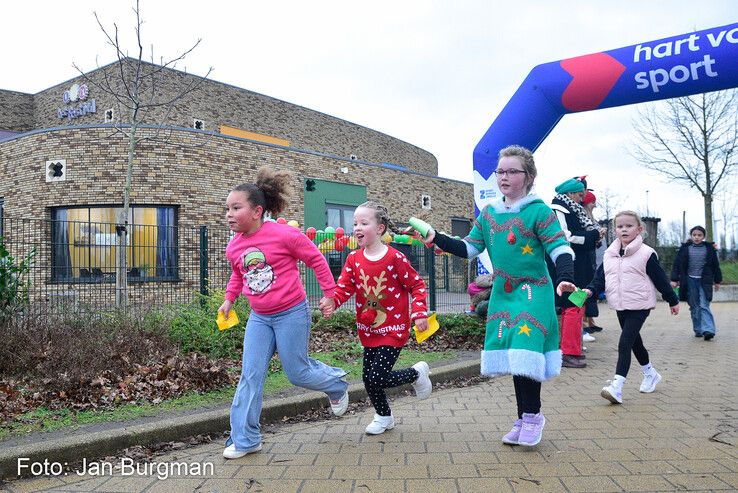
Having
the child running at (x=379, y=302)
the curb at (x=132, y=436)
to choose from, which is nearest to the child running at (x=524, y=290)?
the child running at (x=379, y=302)

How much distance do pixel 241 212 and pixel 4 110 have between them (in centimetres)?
3093

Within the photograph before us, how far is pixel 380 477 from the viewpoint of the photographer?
11.4 feet

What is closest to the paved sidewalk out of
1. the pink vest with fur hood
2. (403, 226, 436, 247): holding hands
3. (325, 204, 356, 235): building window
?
the pink vest with fur hood

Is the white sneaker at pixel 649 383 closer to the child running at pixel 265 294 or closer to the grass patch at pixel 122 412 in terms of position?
the grass patch at pixel 122 412

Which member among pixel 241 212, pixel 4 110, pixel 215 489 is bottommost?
pixel 215 489

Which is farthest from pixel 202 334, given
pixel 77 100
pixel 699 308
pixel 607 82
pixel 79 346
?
pixel 77 100

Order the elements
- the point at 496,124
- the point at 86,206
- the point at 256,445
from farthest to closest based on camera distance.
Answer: the point at 86,206
the point at 496,124
the point at 256,445

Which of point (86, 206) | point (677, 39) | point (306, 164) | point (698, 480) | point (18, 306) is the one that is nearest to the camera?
point (698, 480)

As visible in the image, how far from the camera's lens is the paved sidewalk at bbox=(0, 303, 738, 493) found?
133 inches

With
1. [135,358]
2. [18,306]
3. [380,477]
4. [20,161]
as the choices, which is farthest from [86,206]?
[380,477]

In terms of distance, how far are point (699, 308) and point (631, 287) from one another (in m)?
5.69

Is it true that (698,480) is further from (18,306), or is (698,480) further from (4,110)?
(4,110)

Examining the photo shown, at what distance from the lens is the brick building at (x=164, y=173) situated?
1097 cm

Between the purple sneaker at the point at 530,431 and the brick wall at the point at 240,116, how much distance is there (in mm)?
22769
